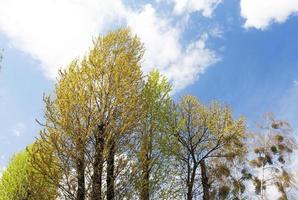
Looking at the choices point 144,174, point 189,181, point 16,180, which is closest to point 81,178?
point 144,174

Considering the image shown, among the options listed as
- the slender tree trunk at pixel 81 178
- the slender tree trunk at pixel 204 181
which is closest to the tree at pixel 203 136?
the slender tree trunk at pixel 204 181

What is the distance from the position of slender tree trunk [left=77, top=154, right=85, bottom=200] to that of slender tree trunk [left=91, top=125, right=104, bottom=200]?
321 mm

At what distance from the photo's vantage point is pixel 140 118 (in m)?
13.8

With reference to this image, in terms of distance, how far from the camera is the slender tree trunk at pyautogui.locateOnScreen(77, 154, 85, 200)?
12266 mm

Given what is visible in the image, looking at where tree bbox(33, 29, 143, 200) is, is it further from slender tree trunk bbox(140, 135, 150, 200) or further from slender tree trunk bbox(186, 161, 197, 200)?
slender tree trunk bbox(186, 161, 197, 200)

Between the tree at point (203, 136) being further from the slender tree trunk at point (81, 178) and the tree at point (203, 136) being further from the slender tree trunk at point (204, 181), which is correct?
the slender tree trunk at point (81, 178)

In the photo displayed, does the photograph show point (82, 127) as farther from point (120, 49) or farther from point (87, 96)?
point (120, 49)

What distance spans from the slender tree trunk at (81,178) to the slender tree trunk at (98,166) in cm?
32

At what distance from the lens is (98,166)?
12.5 metres

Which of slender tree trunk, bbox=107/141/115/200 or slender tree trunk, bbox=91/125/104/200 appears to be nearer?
slender tree trunk, bbox=91/125/104/200

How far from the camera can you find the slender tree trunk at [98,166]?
12227 mm

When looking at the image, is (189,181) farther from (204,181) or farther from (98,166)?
(98,166)

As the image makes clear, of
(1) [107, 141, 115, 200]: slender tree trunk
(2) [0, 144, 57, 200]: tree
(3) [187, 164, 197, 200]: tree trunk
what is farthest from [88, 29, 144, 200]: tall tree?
(2) [0, 144, 57, 200]: tree

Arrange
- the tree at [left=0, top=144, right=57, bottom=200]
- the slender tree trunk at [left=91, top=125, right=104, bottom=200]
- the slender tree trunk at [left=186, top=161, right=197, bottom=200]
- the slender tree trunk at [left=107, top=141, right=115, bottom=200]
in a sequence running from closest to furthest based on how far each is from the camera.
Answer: the slender tree trunk at [left=91, top=125, right=104, bottom=200] → the slender tree trunk at [left=107, top=141, right=115, bottom=200] → the slender tree trunk at [left=186, top=161, right=197, bottom=200] → the tree at [left=0, top=144, right=57, bottom=200]
